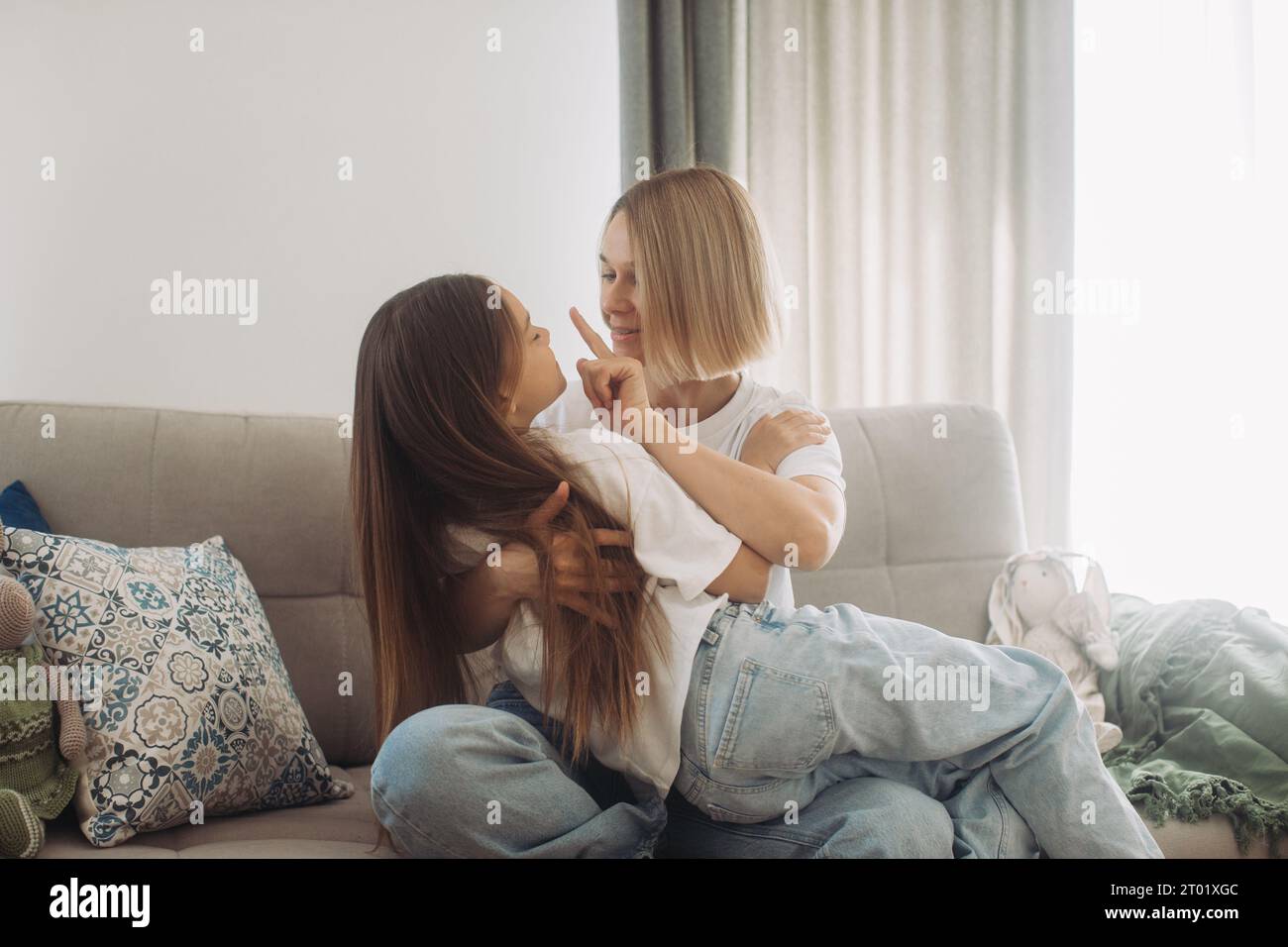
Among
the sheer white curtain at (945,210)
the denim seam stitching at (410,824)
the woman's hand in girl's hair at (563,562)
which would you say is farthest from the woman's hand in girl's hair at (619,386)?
the sheer white curtain at (945,210)

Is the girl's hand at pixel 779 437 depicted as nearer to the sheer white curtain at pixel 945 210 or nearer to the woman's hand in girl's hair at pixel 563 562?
the woman's hand in girl's hair at pixel 563 562

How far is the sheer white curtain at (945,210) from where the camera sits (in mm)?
2670

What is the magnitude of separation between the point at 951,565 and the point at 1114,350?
117cm

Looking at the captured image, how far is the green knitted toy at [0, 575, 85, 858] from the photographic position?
1085mm

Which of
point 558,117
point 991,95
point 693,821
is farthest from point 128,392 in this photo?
point 991,95

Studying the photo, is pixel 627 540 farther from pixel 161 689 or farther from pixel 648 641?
pixel 161 689

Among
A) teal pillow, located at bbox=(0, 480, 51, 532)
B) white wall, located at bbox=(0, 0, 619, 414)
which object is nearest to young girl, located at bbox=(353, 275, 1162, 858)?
teal pillow, located at bbox=(0, 480, 51, 532)

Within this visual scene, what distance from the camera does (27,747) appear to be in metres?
1.12

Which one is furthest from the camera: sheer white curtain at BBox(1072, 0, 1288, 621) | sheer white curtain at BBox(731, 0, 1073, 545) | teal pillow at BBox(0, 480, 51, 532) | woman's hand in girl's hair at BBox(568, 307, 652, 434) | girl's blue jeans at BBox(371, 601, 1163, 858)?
sheer white curtain at BBox(731, 0, 1073, 545)

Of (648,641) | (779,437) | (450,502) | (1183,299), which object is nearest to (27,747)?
(450,502)

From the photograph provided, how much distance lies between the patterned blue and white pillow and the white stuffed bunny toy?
1.13m

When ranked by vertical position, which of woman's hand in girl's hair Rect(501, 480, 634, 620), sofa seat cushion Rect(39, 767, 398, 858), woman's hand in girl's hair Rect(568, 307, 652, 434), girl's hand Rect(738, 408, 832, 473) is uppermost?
woman's hand in girl's hair Rect(568, 307, 652, 434)

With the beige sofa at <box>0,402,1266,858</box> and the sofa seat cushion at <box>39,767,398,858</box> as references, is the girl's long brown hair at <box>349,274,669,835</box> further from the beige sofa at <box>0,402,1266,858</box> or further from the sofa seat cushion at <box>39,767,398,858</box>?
the beige sofa at <box>0,402,1266,858</box>

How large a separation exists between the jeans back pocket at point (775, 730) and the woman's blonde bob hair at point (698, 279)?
569mm
